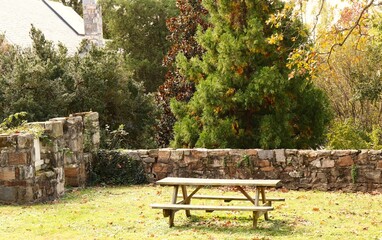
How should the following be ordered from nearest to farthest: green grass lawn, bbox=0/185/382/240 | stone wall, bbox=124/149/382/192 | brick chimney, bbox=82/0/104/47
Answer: green grass lawn, bbox=0/185/382/240
stone wall, bbox=124/149/382/192
brick chimney, bbox=82/0/104/47

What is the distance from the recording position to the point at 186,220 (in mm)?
11102

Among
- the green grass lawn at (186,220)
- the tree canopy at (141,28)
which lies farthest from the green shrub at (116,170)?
the tree canopy at (141,28)

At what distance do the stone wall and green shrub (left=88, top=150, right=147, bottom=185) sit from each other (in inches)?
11.1

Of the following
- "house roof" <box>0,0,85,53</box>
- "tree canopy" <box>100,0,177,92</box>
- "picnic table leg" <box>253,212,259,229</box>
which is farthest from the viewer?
"tree canopy" <box>100,0,177,92</box>

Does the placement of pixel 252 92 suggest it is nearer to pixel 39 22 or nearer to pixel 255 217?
pixel 255 217

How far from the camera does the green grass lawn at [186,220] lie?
9.92 m

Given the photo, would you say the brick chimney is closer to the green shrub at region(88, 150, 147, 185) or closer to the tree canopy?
the tree canopy

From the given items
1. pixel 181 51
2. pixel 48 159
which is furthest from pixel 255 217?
pixel 181 51

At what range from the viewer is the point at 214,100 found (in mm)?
16844

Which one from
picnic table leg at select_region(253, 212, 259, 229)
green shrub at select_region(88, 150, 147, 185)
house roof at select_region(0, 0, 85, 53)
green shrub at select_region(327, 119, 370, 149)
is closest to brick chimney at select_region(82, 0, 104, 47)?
house roof at select_region(0, 0, 85, 53)

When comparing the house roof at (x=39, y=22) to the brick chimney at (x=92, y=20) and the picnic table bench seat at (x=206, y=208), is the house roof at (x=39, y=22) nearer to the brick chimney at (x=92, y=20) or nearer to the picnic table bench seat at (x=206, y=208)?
the brick chimney at (x=92, y=20)

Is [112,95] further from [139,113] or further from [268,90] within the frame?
[268,90]

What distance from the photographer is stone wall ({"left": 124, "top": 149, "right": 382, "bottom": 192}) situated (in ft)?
47.2

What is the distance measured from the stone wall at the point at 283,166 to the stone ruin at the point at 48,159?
150 cm
